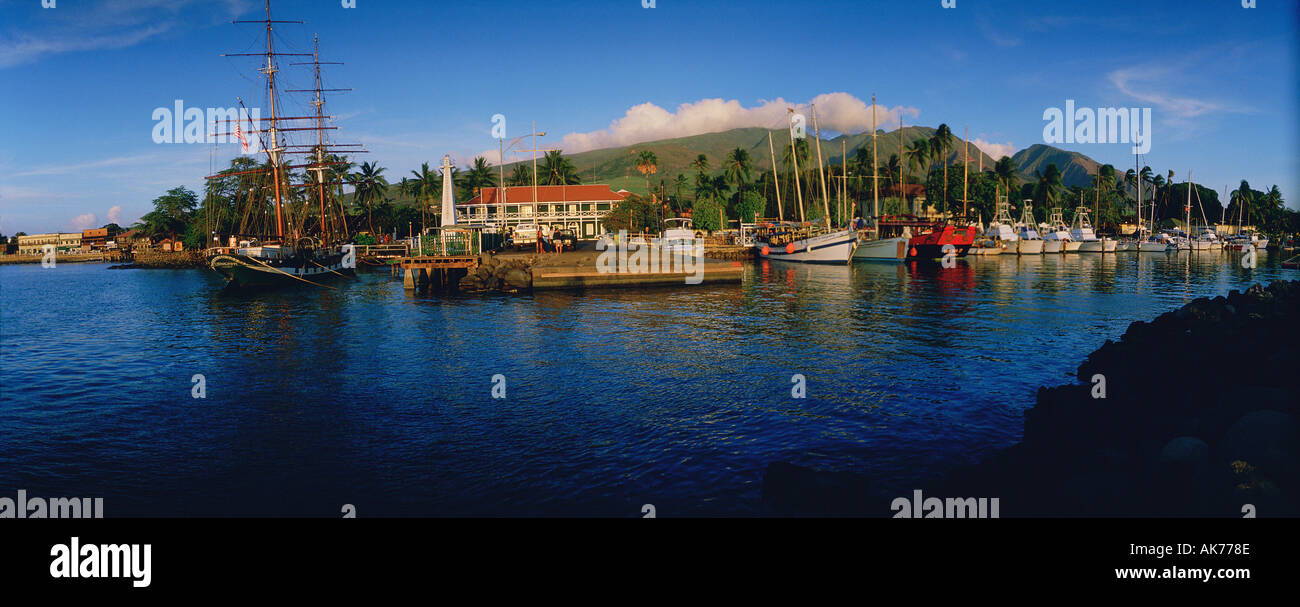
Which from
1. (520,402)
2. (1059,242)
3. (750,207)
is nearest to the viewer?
(520,402)

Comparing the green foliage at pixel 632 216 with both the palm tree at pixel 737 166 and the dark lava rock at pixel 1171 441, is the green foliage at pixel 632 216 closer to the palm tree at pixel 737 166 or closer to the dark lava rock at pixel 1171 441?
the palm tree at pixel 737 166

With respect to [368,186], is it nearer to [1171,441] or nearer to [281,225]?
[281,225]

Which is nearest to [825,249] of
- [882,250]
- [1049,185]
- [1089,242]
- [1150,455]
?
[882,250]

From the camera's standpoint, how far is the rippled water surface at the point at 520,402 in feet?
34.7

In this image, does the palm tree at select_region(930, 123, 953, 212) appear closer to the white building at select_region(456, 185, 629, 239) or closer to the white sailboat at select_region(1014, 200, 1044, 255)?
the white sailboat at select_region(1014, 200, 1044, 255)

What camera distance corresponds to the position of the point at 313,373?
19.5 meters

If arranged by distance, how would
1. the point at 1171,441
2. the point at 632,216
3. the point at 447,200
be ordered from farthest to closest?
the point at 632,216, the point at 447,200, the point at 1171,441

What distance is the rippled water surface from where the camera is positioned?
34.7ft

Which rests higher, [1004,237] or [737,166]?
[737,166]

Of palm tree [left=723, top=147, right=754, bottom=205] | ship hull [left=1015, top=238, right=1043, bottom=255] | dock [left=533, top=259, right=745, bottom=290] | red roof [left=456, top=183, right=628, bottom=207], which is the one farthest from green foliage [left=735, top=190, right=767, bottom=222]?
dock [left=533, top=259, right=745, bottom=290]

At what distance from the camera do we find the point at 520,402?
15586 millimetres
